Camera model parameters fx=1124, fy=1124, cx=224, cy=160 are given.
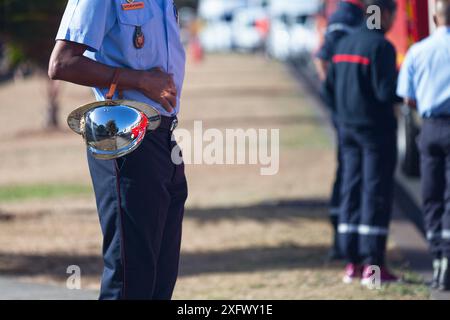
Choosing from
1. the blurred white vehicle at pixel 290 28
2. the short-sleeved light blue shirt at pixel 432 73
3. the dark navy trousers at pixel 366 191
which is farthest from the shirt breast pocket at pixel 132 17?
the blurred white vehicle at pixel 290 28

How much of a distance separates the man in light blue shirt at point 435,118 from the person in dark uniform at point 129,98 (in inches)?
127

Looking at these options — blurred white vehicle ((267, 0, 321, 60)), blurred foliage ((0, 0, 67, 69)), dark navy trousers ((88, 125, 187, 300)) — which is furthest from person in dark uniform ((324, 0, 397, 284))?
blurred white vehicle ((267, 0, 321, 60))

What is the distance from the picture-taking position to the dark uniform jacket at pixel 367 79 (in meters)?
7.77

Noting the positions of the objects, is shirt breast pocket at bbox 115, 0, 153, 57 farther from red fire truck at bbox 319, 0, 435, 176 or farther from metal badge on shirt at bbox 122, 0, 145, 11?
red fire truck at bbox 319, 0, 435, 176

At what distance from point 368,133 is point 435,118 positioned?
1.82ft

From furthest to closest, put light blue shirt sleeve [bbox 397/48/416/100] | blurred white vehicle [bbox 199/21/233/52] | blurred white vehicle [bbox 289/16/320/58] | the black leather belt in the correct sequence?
blurred white vehicle [bbox 199/21/233/52] < blurred white vehicle [bbox 289/16/320/58] < light blue shirt sleeve [bbox 397/48/416/100] < the black leather belt

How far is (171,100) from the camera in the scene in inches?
182

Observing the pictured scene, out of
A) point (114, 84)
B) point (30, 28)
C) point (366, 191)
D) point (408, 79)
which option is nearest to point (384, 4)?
point (408, 79)

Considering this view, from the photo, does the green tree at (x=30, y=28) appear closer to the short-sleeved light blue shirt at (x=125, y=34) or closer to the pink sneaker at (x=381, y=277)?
the pink sneaker at (x=381, y=277)

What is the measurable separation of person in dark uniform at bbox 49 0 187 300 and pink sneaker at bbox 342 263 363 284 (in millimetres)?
3545

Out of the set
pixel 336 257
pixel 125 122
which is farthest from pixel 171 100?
pixel 336 257

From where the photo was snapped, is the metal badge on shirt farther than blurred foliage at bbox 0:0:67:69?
No

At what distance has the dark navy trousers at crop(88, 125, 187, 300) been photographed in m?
4.50

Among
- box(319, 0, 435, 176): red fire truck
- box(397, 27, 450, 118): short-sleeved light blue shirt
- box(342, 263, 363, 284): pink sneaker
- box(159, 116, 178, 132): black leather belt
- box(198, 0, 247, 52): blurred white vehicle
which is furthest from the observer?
box(198, 0, 247, 52): blurred white vehicle
